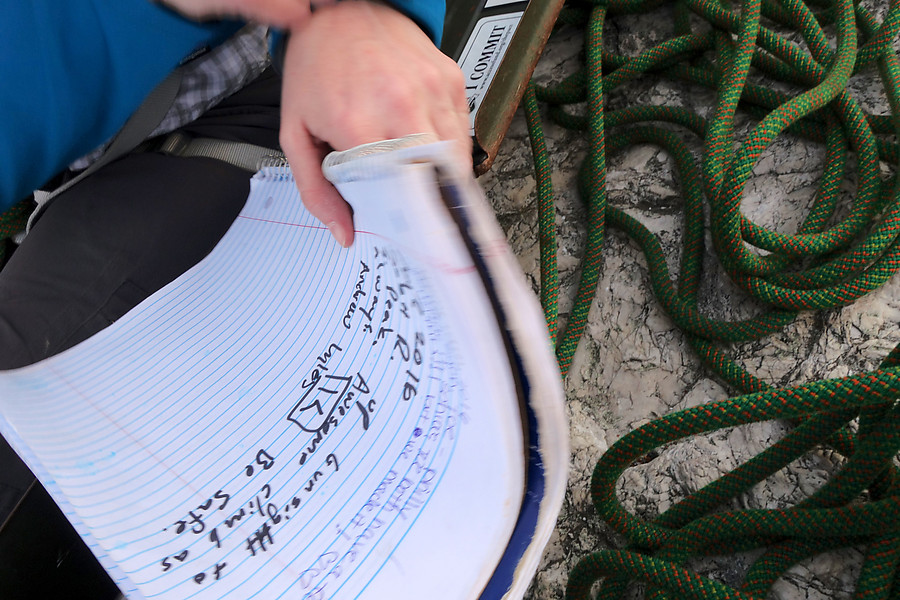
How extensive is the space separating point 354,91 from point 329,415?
185 mm

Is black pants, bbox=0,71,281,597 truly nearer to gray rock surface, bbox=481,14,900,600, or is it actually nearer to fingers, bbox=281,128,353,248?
fingers, bbox=281,128,353,248

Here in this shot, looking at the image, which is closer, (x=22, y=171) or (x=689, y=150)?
(x=22, y=171)

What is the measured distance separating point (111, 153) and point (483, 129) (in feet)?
1.38

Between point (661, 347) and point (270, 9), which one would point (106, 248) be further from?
point (661, 347)

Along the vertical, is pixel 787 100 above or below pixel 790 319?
above


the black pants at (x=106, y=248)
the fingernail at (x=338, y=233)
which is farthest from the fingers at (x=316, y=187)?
the black pants at (x=106, y=248)

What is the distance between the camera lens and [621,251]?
0.82m

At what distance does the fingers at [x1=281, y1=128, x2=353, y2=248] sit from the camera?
13.5 inches

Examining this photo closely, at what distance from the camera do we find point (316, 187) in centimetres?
36

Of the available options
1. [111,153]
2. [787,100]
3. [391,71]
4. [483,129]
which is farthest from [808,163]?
[111,153]

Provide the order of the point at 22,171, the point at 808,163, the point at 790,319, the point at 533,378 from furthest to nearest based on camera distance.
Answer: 1. the point at 808,163
2. the point at 790,319
3. the point at 22,171
4. the point at 533,378

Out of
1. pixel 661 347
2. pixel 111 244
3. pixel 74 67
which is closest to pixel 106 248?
pixel 111 244

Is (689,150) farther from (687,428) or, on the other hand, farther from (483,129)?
(687,428)

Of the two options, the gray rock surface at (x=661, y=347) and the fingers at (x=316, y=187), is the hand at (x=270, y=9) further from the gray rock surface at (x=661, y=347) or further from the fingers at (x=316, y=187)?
the gray rock surface at (x=661, y=347)
